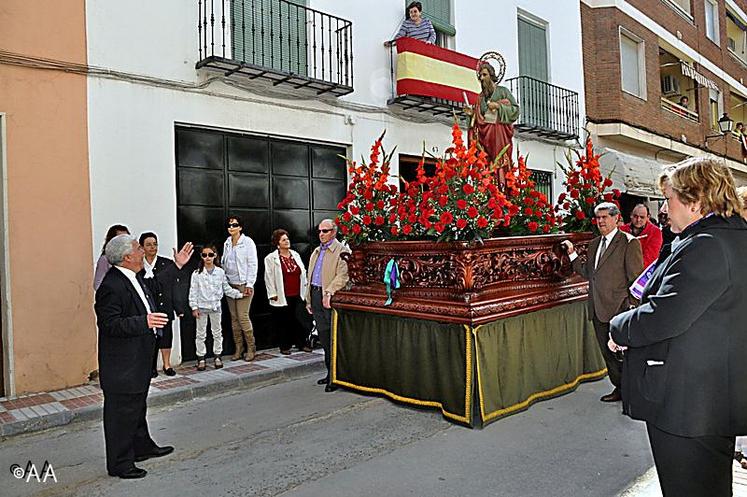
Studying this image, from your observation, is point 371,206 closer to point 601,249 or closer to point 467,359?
point 467,359

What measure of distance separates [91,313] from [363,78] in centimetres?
546

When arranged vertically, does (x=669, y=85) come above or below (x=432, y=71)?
above

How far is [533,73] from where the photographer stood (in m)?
13.5

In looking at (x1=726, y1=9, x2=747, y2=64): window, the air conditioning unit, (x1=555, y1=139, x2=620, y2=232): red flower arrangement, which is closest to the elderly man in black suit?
(x1=555, y1=139, x2=620, y2=232): red flower arrangement

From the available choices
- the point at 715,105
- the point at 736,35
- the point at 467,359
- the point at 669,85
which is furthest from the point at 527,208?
the point at 736,35

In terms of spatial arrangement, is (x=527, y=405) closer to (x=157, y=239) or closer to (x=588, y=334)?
(x=588, y=334)

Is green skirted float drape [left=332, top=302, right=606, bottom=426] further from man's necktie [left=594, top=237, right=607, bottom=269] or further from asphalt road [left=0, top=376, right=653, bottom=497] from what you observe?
man's necktie [left=594, top=237, right=607, bottom=269]

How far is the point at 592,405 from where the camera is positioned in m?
5.69

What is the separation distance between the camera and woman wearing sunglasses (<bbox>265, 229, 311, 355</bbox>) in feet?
26.8

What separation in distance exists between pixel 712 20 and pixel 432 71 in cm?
1616

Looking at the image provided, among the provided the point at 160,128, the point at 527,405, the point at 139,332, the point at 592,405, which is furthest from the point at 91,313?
the point at 592,405

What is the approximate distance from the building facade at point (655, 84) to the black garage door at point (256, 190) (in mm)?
6697

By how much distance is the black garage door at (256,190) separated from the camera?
7906 mm

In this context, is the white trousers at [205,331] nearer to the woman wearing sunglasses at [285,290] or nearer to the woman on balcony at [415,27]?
the woman wearing sunglasses at [285,290]
